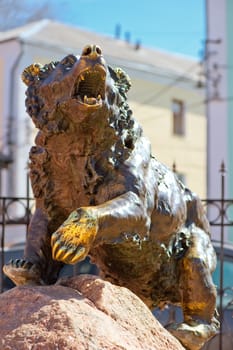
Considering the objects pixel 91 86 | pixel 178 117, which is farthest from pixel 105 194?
pixel 178 117

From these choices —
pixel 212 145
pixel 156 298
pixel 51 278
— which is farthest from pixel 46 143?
pixel 212 145

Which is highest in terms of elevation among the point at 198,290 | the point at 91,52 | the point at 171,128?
the point at 171,128

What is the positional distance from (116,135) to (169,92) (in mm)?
18317

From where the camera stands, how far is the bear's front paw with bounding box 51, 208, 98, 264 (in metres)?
2.65

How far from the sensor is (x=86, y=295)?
111 inches

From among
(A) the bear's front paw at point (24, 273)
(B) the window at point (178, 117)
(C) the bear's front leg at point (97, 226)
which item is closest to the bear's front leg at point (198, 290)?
(C) the bear's front leg at point (97, 226)

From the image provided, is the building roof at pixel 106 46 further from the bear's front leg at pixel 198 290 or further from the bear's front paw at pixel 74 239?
the bear's front paw at pixel 74 239

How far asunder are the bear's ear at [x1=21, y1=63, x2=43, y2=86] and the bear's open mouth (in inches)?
8.7

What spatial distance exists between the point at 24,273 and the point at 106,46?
18274 millimetres

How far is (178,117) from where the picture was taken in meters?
22.0

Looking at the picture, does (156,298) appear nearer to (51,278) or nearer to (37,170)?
(51,278)

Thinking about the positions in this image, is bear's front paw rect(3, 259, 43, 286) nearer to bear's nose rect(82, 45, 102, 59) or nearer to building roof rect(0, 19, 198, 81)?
bear's nose rect(82, 45, 102, 59)

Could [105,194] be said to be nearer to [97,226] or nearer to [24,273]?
[97,226]

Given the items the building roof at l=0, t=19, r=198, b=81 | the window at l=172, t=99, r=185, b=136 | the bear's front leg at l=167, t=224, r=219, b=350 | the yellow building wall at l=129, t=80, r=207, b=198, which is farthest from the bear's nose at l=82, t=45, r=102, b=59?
the window at l=172, t=99, r=185, b=136
